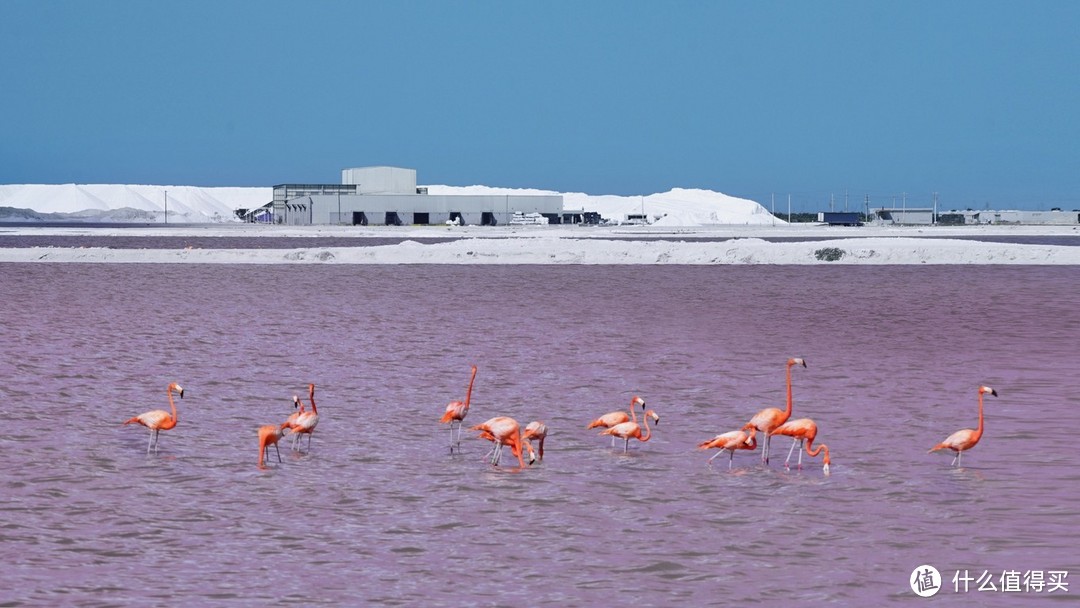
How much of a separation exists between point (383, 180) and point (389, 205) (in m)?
18.6

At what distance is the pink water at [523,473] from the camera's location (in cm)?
1005

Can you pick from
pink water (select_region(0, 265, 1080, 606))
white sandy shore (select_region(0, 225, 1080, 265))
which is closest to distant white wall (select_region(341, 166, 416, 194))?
white sandy shore (select_region(0, 225, 1080, 265))

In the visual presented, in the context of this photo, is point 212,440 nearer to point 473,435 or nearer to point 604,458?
point 473,435

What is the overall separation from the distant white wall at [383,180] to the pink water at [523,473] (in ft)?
528

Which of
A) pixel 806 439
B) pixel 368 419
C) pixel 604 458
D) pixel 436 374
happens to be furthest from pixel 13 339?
pixel 806 439

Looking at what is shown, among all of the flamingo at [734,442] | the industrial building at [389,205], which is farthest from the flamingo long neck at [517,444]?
the industrial building at [389,205]

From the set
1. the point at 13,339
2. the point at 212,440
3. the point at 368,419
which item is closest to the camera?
the point at 212,440

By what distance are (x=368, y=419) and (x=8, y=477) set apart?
5148mm

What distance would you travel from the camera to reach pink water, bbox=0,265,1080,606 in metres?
10.0

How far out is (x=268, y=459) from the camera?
14.6m

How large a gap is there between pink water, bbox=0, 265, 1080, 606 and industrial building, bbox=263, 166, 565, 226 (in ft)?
463

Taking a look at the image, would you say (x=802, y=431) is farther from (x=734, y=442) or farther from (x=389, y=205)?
(x=389, y=205)

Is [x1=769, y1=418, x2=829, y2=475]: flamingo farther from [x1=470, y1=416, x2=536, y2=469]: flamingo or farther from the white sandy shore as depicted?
the white sandy shore

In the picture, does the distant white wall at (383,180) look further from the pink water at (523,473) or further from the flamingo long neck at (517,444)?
the flamingo long neck at (517,444)
